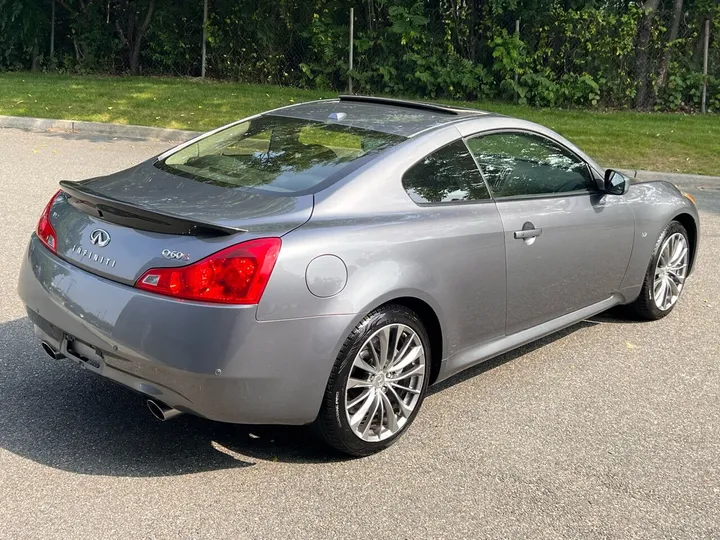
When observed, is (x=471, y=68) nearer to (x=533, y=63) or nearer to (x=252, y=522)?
(x=533, y=63)

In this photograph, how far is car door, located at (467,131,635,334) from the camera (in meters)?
4.61

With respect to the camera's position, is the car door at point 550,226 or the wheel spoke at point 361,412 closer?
the wheel spoke at point 361,412

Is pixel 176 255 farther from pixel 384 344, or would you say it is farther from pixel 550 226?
pixel 550 226

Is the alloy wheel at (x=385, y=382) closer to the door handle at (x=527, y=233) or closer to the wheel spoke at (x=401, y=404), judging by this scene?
the wheel spoke at (x=401, y=404)

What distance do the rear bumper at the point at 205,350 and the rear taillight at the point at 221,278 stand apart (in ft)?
0.13

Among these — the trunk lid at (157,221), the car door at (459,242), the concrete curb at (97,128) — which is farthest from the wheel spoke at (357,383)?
the concrete curb at (97,128)

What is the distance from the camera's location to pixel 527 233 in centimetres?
461

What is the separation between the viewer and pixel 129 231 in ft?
12.0

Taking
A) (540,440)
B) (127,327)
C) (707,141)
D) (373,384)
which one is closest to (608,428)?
(540,440)

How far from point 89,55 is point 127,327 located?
66.5 feet

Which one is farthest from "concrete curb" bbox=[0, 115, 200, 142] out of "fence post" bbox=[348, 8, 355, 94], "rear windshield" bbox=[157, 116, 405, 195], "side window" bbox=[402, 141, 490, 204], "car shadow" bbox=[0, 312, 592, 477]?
"side window" bbox=[402, 141, 490, 204]

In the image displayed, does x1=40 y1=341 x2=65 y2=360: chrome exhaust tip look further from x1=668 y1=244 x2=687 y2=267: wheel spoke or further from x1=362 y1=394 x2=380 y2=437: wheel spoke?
x1=668 y1=244 x2=687 y2=267: wheel spoke

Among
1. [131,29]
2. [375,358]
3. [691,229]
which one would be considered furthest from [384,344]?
[131,29]

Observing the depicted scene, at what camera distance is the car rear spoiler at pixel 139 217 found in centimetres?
352
